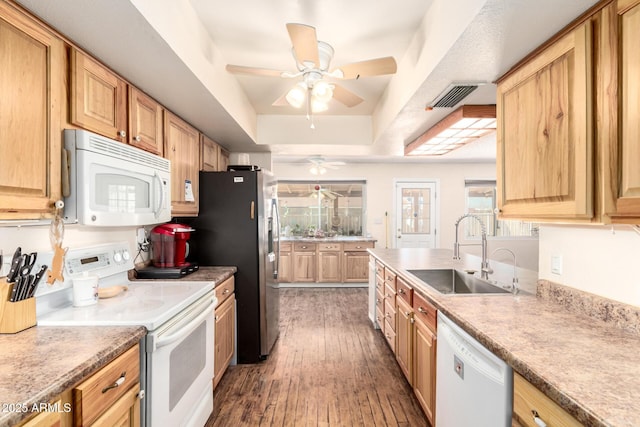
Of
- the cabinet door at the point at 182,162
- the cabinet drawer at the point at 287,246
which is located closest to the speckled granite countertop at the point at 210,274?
the cabinet door at the point at 182,162

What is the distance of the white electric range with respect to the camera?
4.48ft

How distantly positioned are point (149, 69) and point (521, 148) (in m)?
1.95

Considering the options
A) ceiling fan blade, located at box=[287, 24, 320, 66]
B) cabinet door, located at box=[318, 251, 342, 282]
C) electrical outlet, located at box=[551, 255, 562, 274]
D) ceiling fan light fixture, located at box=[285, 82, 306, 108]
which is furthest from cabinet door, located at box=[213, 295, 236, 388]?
cabinet door, located at box=[318, 251, 342, 282]

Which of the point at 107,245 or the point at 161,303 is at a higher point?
the point at 107,245

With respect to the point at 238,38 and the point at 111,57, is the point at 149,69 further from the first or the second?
the point at 238,38

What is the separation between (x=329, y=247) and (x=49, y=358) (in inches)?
182

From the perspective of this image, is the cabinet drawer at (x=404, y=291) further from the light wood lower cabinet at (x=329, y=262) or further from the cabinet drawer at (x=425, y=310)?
the light wood lower cabinet at (x=329, y=262)

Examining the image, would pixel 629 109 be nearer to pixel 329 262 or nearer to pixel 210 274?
pixel 210 274

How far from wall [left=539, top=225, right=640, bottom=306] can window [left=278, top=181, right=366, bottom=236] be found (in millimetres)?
4574

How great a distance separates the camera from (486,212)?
244 inches

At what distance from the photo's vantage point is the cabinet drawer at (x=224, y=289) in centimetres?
234

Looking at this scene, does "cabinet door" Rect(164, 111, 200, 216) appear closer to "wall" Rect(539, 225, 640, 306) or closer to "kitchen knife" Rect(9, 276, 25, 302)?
"kitchen knife" Rect(9, 276, 25, 302)

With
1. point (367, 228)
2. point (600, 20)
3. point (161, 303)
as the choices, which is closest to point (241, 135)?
point (161, 303)

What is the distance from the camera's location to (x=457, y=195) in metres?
6.12
